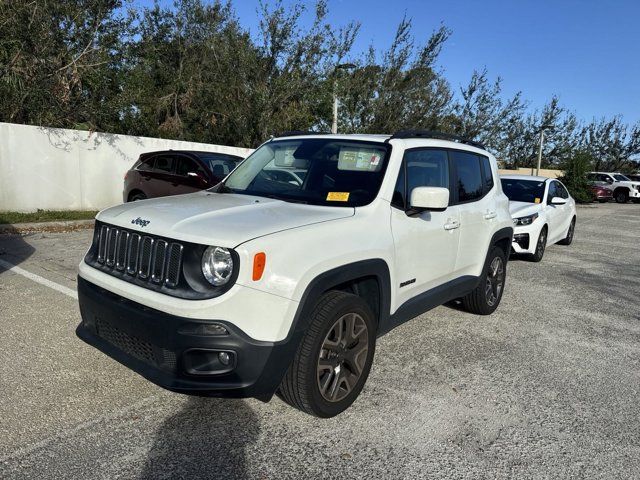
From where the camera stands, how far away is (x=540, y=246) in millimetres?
8773

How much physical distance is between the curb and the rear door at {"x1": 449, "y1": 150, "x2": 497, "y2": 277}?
8.14 meters

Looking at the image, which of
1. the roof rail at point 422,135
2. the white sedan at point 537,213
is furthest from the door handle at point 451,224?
the white sedan at point 537,213

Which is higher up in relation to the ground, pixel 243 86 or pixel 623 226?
pixel 243 86

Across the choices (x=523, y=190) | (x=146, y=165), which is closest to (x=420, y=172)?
(x=523, y=190)

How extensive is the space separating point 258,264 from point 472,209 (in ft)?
9.10

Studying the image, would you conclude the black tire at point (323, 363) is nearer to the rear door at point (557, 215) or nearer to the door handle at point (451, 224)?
the door handle at point (451, 224)

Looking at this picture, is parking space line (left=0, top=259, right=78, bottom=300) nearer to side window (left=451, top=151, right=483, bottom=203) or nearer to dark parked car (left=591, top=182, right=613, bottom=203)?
side window (left=451, top=151, right=483, bottom=203)

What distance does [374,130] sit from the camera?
19422 mm

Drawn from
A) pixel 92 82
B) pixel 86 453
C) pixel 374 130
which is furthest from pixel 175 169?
pixel 374 130

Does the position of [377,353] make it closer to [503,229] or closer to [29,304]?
[503,229]

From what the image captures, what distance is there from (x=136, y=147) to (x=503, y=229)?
11.3 metres

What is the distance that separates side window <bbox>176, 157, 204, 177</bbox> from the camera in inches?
378

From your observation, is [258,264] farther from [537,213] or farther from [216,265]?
[537,213]

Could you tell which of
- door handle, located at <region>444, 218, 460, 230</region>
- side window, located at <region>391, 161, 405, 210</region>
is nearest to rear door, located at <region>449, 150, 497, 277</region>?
door handle, located at <region>444, 218, 460, 230</region>
